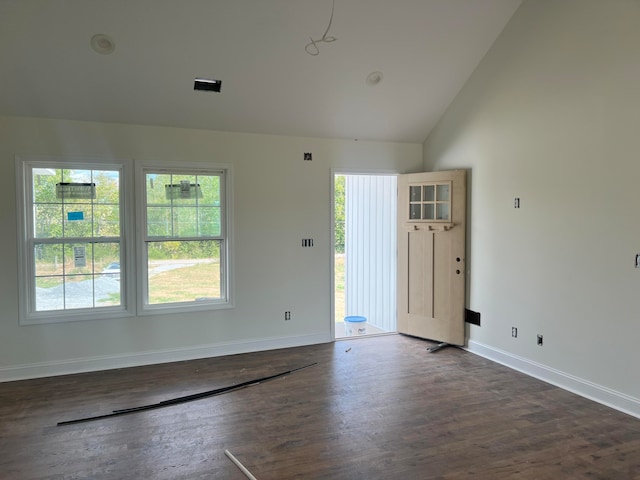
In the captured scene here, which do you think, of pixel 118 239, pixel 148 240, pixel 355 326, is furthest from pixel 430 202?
pixel 118 239

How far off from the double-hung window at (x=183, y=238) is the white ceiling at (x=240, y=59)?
59 cm

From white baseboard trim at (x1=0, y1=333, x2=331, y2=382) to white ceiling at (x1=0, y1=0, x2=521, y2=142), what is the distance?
2.38 m

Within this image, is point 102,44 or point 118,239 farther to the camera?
point 118,239

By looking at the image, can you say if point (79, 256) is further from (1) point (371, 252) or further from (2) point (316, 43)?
(1) point (371, 252)

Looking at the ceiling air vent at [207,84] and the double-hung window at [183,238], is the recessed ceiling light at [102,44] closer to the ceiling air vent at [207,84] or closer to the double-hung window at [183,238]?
the ceiling air vent at [207,84]

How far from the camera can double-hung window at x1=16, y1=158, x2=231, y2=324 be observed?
13.6 ft

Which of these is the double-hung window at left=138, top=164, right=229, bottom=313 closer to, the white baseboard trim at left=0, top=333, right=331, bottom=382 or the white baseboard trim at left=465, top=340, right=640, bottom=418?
the white baseboard trim at left=0, top=333, right=331, bottom=382

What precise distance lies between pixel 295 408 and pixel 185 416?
848mm

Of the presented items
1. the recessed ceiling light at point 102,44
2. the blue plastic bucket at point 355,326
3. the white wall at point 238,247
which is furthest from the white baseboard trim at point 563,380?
the recessed ceiling light at point 102,44

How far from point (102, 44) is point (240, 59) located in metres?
1.13

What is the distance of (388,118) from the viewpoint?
5.02m

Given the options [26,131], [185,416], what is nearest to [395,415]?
[185,416]

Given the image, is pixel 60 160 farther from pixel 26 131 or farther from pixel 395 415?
pixel 395 415

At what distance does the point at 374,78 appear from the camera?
443cm
